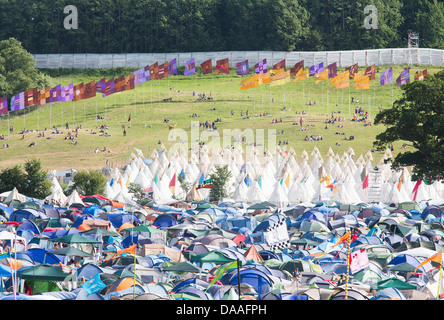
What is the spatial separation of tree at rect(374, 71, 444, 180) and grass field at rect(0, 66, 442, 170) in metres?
27.9

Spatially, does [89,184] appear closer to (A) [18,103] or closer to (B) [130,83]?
(A) [18,103]

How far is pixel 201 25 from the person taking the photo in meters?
120

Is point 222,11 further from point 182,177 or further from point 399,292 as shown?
point 399,292

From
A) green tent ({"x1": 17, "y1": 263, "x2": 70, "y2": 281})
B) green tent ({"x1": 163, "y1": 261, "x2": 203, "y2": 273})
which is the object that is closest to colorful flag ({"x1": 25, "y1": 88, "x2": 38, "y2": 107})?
green tent ({"x1": 163, "y1": 261, "x2": 203, "y2": 273})

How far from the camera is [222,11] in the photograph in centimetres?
12312

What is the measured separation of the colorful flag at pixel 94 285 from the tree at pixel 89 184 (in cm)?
2949

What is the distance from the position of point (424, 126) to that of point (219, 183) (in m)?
14.1

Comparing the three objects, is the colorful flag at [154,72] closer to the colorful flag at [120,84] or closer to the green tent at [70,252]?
the colorful flag at [120,84]

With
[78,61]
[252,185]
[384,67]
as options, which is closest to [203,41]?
[78,61]

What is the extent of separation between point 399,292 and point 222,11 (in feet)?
343

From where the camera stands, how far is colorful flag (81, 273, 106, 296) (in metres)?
22.3

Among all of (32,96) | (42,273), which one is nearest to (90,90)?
(32,96)

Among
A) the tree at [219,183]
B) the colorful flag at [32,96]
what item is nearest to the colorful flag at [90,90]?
the colorful flag at [32,96]

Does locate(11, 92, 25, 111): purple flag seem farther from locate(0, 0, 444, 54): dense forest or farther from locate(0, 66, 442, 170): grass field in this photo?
locate(0, 0, 444, 54): dense forest
